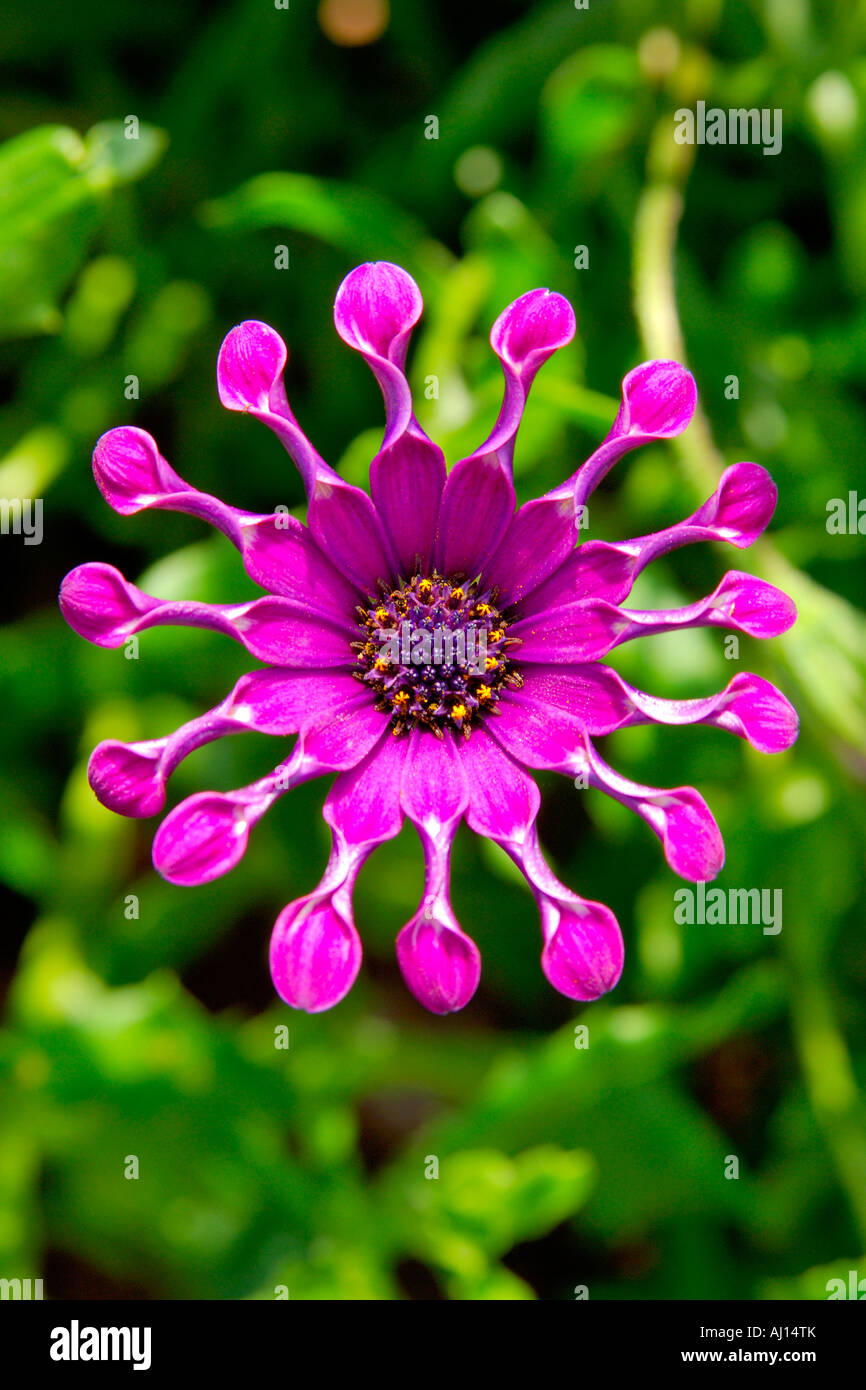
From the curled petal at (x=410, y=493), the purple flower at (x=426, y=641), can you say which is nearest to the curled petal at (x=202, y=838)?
the purple flower at (x=426, y=641)

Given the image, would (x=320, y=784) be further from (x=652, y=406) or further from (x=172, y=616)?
(x=652, y=406)

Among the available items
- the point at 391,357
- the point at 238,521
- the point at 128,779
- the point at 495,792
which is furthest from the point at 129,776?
→ the point at 391,357

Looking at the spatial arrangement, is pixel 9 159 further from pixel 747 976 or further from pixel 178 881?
pixel 747 976

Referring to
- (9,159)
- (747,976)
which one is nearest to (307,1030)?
(747,976)

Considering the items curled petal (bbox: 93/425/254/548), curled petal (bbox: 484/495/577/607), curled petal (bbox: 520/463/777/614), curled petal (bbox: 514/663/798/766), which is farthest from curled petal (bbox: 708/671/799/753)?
curled petal (bbox: 93/425/254/548)

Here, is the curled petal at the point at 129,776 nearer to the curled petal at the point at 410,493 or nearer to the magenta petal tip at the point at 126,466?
the magenta petal tip at the point at 126,466
